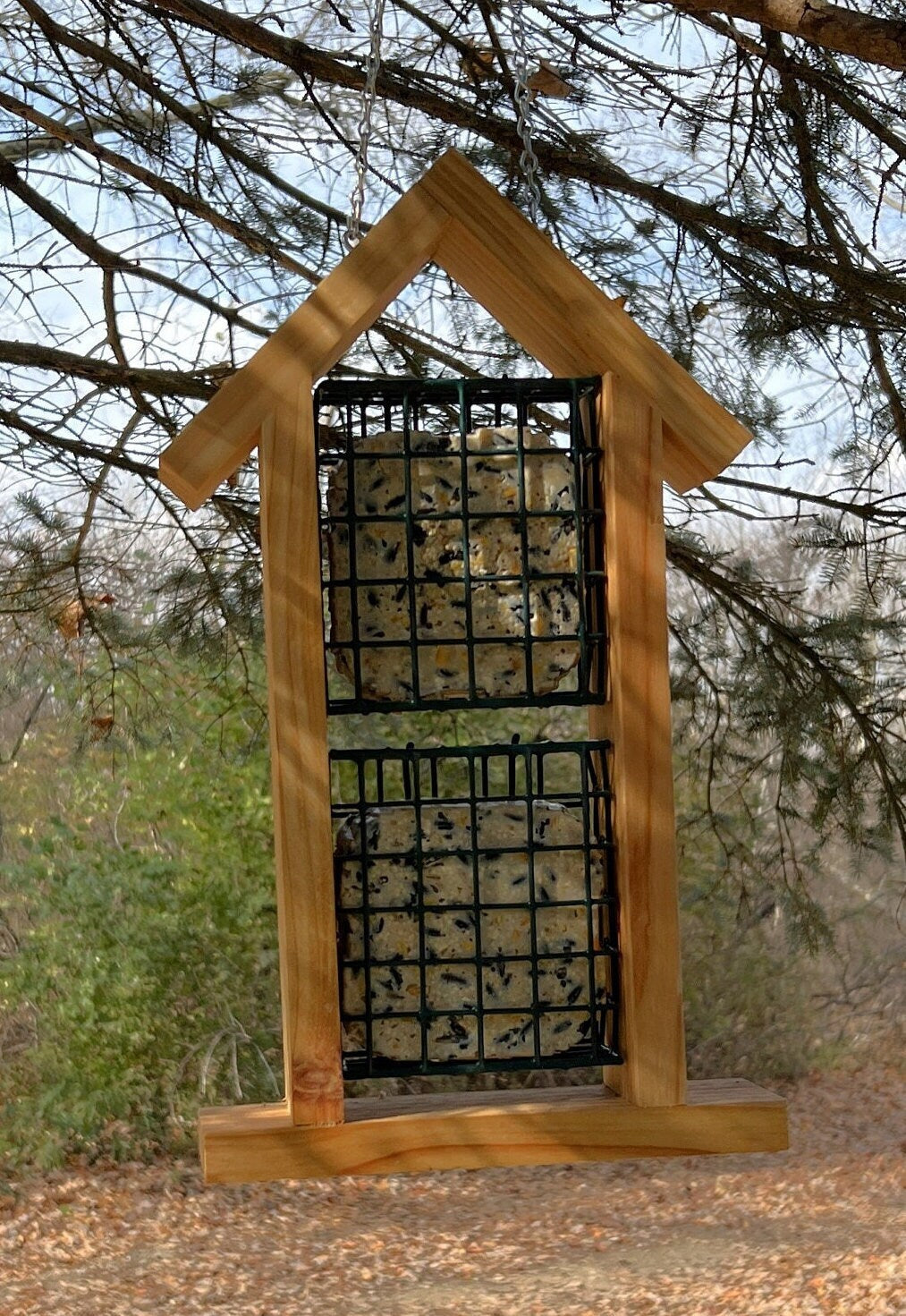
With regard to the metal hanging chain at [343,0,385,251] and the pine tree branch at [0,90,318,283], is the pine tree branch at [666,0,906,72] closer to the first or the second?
the metal hanging chain at [343,0,385,251]

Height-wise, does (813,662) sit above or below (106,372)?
below

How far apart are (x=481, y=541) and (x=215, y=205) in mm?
2210

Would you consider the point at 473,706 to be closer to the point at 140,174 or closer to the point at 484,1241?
the point at 140,174

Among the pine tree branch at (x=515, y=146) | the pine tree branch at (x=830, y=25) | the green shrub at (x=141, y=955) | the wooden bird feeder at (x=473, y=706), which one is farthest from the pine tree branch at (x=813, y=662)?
the green shrub at (x=141, y=955)

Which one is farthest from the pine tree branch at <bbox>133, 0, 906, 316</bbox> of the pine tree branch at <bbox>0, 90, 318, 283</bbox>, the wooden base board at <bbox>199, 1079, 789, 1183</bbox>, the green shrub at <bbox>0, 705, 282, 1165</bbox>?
the green shrub at <bbox>0, 705, 282, 1165</bbox>

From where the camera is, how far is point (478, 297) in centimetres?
131

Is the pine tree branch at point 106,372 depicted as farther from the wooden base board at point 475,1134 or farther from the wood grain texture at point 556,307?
the wooden base board at point 475,1134

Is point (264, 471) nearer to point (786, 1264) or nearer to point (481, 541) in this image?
point (481, 541)

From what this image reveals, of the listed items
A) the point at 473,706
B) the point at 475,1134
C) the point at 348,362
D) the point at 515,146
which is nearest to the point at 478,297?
the point at 473,706

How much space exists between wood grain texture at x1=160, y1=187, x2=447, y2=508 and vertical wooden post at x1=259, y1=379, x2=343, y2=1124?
0.15 feet

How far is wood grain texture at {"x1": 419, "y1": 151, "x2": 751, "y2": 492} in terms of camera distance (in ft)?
4.07

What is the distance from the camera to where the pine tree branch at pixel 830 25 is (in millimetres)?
1449

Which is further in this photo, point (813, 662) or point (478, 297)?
point (813, 662)

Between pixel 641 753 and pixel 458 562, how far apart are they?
24 centimetres
